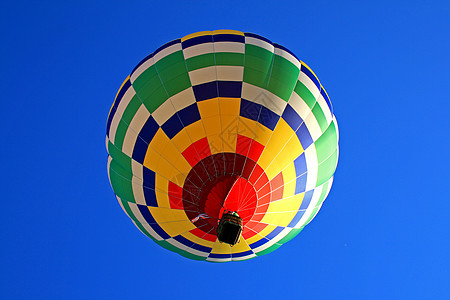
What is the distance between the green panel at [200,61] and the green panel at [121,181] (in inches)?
80.6

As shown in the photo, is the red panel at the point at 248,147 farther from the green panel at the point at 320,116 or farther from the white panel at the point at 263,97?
the green panel at the point at 320,116

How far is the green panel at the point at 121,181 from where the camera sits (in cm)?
621

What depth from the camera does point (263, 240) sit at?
20.4ft

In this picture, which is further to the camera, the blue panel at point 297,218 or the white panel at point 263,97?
the blue panel at point 297,218

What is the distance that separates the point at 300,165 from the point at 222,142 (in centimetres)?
132

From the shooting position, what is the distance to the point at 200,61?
5.74 m

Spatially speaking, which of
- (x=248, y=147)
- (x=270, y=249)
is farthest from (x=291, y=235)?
(x=248, y=147)

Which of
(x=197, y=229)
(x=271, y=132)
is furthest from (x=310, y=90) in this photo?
(x=197, y=229)

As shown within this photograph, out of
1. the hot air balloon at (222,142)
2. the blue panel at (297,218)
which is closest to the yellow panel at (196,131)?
the hot air balloon at (222,142)

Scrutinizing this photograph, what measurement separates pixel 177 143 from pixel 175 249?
2.25m

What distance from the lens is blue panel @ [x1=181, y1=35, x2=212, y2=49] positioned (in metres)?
5.96

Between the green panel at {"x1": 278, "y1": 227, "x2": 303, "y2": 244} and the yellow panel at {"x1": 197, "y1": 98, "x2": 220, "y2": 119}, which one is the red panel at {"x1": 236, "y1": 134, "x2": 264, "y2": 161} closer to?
the yellow panel at {"x1": 197, "y1": 98, "x2": 220, "y2": 119}

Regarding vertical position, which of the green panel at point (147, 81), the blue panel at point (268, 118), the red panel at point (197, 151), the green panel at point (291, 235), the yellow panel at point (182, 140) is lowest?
the green panel at point (291, 235)
